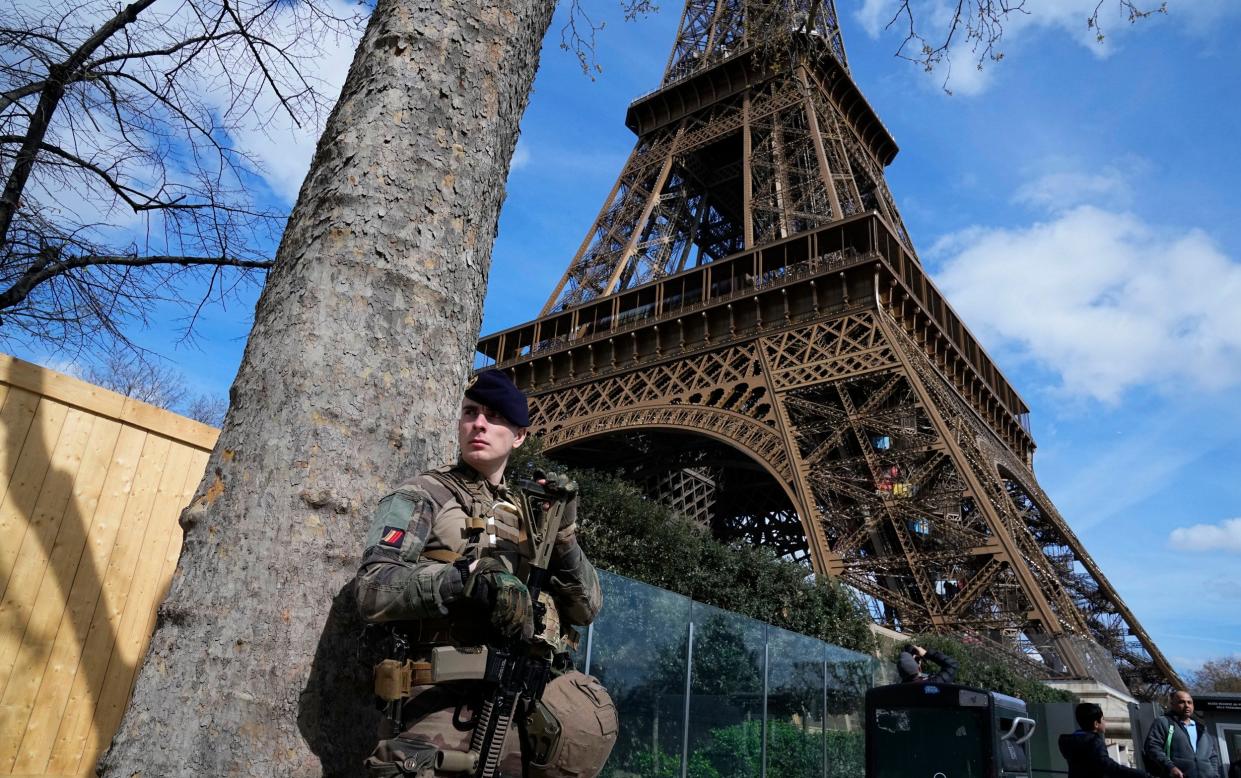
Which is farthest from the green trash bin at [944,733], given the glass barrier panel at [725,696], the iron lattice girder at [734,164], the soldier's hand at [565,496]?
the iron lattice girder at [734,164]

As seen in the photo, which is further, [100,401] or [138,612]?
[138,612]

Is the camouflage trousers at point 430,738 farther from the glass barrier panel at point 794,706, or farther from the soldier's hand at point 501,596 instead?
the glass barrier panel at point 794,706

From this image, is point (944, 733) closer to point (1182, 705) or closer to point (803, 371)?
point (1182, 705)

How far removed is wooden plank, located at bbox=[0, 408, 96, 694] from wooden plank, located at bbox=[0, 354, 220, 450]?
3.6 inches

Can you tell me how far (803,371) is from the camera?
19469 millimetres

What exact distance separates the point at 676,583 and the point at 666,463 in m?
12.9

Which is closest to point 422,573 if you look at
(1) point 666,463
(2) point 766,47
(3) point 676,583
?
(2) point 766,47

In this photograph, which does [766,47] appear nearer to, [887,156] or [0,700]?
[0,700]

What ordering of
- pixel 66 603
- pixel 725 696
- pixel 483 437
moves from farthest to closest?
pixel 725 696
pixel 66 603
pixel 483 437

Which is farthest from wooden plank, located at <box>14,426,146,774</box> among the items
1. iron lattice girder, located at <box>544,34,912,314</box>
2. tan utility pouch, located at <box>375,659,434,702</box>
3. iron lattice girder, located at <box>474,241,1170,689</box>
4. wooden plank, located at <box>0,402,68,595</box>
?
iron lattice girder, located at <box>544,34,912,314</box>

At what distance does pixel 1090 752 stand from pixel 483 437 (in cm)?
569

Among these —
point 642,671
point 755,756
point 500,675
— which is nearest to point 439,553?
point 500,675

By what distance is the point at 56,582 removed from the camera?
13.2 ft

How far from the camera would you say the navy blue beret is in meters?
2.18
